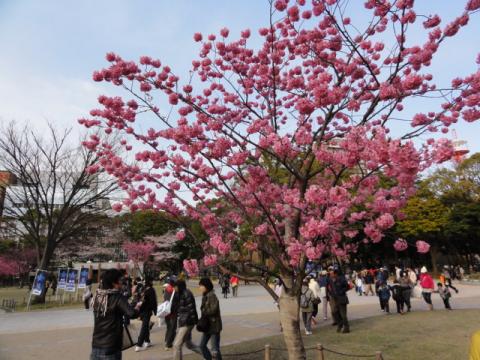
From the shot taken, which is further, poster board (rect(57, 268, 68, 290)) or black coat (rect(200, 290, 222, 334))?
poster board (rect(57, 268, 68, 290))

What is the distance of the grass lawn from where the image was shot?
712 centimetres

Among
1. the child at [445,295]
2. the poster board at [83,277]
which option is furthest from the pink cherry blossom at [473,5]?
the poster board at [83,277]

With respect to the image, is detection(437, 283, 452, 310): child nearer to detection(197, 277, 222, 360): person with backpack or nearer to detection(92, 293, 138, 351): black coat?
detection(197, 277, 222, 360): person with backpack

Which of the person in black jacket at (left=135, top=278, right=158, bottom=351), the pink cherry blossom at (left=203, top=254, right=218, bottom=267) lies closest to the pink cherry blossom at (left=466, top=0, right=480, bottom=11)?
the pink cherry blossom at (left=203, top=254, right=218, bottom=267)

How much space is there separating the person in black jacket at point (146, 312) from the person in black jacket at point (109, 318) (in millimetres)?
4249

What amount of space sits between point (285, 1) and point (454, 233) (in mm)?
38079

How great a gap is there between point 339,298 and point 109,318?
23.1 ft

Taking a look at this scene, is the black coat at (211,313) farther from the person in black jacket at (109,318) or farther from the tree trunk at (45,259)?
the tree trunk at (45,259)

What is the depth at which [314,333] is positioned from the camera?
9742 mm

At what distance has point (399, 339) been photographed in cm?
832

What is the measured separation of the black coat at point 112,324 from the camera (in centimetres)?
436

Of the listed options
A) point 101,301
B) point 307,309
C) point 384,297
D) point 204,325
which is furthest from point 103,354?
point 384,297

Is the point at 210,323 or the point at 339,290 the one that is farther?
the point at 339,290

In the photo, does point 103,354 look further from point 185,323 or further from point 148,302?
point 148,302
